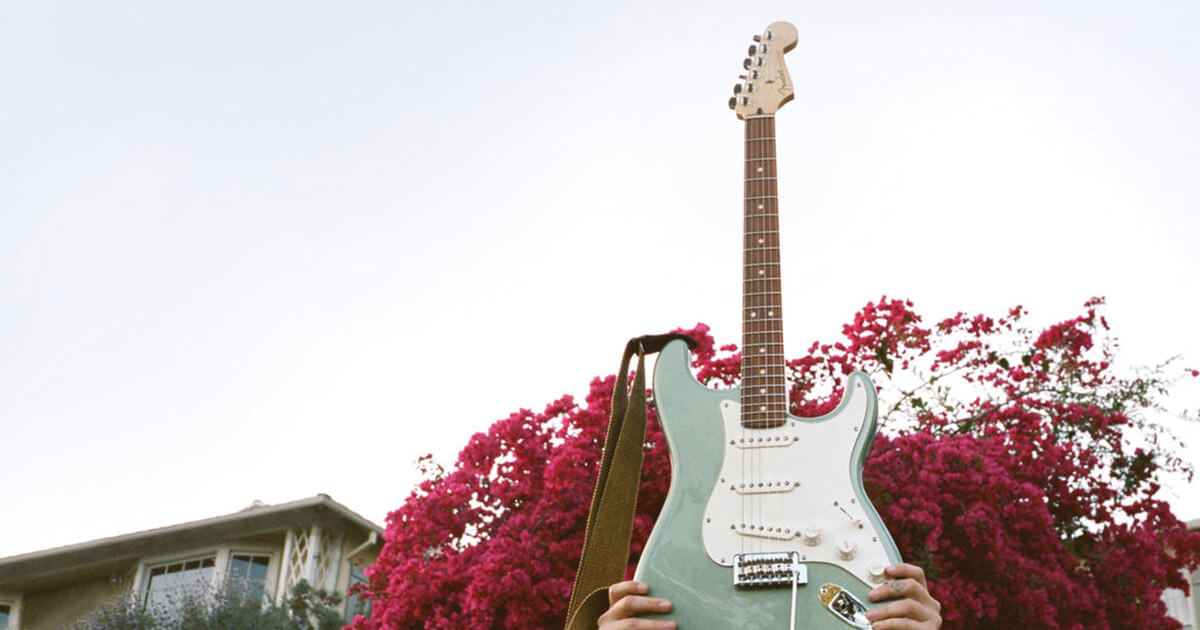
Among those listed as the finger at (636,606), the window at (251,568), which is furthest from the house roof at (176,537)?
the finger at (636,606)

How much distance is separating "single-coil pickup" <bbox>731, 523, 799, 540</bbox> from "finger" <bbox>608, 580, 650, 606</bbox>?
310mm

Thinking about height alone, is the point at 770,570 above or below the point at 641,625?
above

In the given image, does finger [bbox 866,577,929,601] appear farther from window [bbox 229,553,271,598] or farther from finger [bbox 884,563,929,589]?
window [bbox 229,553,271,598]

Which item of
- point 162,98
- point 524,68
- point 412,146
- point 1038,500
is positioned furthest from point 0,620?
point 1038,500

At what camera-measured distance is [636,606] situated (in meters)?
2.85

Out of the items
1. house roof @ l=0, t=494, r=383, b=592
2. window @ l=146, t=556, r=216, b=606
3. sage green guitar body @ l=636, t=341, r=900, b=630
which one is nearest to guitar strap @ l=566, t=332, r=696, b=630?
sage green guitar body @ l=636, t=341, r=900, b=630

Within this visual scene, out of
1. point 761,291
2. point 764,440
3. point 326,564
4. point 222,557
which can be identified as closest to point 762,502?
point 764,440

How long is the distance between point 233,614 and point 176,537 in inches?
137

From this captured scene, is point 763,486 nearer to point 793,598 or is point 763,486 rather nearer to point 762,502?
point 762,502

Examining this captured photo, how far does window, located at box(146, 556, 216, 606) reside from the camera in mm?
14445

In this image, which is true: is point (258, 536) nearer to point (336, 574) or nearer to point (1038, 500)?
point (336, 574)

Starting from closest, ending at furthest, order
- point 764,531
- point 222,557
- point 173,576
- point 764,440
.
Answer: point 764,531
point 764,440
point 222,557
point 173,576

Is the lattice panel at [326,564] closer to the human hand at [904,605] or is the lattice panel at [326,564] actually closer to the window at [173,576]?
the window at [173,576]

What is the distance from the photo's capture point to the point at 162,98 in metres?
8.70
